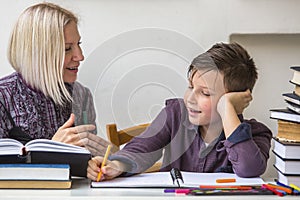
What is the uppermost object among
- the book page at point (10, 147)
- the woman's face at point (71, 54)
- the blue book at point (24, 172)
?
the woman's face at point (71, 54)

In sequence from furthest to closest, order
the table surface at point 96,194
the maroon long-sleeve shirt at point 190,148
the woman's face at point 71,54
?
the woman's face at point 71,54 < the maroon long-sleeve shirt at point 190,148 < the table surface at point 96,194

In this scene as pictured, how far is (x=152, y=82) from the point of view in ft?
4.81

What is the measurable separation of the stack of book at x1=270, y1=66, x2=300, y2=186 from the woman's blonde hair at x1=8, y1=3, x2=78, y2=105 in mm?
643

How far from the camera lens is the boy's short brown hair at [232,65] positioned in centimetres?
157

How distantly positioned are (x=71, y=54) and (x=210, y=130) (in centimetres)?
46

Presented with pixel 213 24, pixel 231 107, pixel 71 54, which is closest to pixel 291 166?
pixel 231 107

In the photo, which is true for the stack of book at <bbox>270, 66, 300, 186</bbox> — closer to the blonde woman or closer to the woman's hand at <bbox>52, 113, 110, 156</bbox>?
the woman's hand at <bbox>52, 113, 110, 156</bbox>

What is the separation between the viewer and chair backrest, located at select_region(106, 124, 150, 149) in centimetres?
150

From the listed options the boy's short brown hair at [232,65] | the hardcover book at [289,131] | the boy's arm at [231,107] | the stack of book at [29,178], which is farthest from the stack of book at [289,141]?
the stack of book at [29,178]

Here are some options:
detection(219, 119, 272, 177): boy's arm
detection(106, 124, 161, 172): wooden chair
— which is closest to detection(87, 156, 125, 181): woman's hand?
detection(106, 124, 161, 172): wooden chair

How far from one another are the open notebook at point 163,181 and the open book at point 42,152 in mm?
78

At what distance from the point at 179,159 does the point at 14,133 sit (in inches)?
18.9

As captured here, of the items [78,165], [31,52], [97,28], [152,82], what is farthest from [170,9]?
[78,165]

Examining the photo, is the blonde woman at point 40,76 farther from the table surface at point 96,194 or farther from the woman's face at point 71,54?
the table surface at point 96,194
